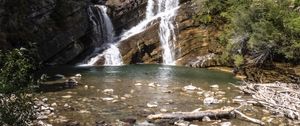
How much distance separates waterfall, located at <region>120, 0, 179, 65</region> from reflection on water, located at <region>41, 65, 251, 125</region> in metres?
6.73

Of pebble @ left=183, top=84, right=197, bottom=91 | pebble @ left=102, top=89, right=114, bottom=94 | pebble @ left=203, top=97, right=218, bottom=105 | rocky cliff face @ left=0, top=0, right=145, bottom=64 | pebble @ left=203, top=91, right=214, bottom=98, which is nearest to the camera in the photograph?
pebble @ left=203, top=97, right=218, bottom=105

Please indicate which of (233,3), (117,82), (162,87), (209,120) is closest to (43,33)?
(117,82)

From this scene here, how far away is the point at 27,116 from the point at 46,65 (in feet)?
87.4

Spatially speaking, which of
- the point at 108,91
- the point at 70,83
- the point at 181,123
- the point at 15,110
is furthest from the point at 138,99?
the point at 15,110

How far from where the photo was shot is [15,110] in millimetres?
8852

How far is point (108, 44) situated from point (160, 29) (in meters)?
5.04

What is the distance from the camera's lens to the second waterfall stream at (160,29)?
125ft

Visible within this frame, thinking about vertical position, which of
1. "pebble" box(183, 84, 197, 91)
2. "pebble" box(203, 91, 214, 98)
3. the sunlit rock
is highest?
the sunlit rock

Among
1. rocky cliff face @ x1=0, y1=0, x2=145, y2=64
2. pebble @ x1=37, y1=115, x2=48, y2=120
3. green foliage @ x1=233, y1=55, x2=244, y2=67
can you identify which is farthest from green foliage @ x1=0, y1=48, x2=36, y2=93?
green foliage @ x1=233, y1=55, x2=244, y2=67

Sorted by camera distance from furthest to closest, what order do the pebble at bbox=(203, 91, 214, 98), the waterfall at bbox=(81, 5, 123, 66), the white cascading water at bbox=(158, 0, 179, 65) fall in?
1. the white cascading water at bbox=(158, 0, 179, 65)
2. the waterfall at bbox=(81, 5, 123, 66)
3. the pebble at bbox=(203, 91, 214, 98)

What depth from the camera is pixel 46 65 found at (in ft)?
114

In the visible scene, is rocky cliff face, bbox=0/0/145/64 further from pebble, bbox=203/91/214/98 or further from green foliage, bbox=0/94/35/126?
green foliage, bbox=0/94/35/126

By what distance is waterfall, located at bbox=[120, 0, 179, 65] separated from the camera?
130 ft

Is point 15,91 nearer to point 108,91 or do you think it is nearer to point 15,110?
point 15,110
